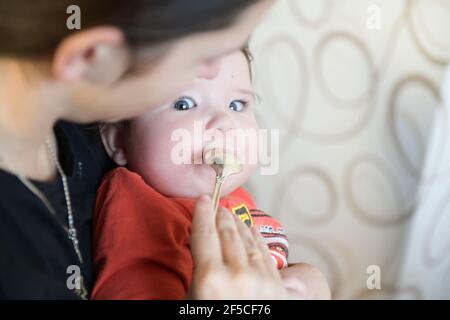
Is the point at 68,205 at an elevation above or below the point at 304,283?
above

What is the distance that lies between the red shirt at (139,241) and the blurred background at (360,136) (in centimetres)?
29

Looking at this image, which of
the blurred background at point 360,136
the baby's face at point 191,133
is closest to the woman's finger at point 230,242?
the baby's face at point 191,133

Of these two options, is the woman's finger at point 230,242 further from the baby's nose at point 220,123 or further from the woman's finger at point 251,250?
the baby's nose at point 220,123

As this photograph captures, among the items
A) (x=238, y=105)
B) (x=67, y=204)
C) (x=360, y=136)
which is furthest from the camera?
(x=360, y=136)

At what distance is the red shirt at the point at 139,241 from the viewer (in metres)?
0.51

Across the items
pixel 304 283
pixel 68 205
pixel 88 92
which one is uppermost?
pixel 88 92

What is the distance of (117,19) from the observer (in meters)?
0.39

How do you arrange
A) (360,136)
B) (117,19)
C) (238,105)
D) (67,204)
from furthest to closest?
(360,136) < (238,105) < (67,204) < (117,19)

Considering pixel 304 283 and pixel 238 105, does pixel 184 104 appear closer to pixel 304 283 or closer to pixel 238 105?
pixel 238 105

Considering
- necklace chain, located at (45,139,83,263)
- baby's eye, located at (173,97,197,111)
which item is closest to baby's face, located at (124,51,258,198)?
baby's eye, located at (173,97,197,111)

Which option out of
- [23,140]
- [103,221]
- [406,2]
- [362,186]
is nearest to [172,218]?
[103,221]

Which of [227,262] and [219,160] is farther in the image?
[219,160]

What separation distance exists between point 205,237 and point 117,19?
0.62ft

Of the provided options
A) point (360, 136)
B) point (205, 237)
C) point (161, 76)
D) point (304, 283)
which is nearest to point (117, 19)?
point (161, 76)
